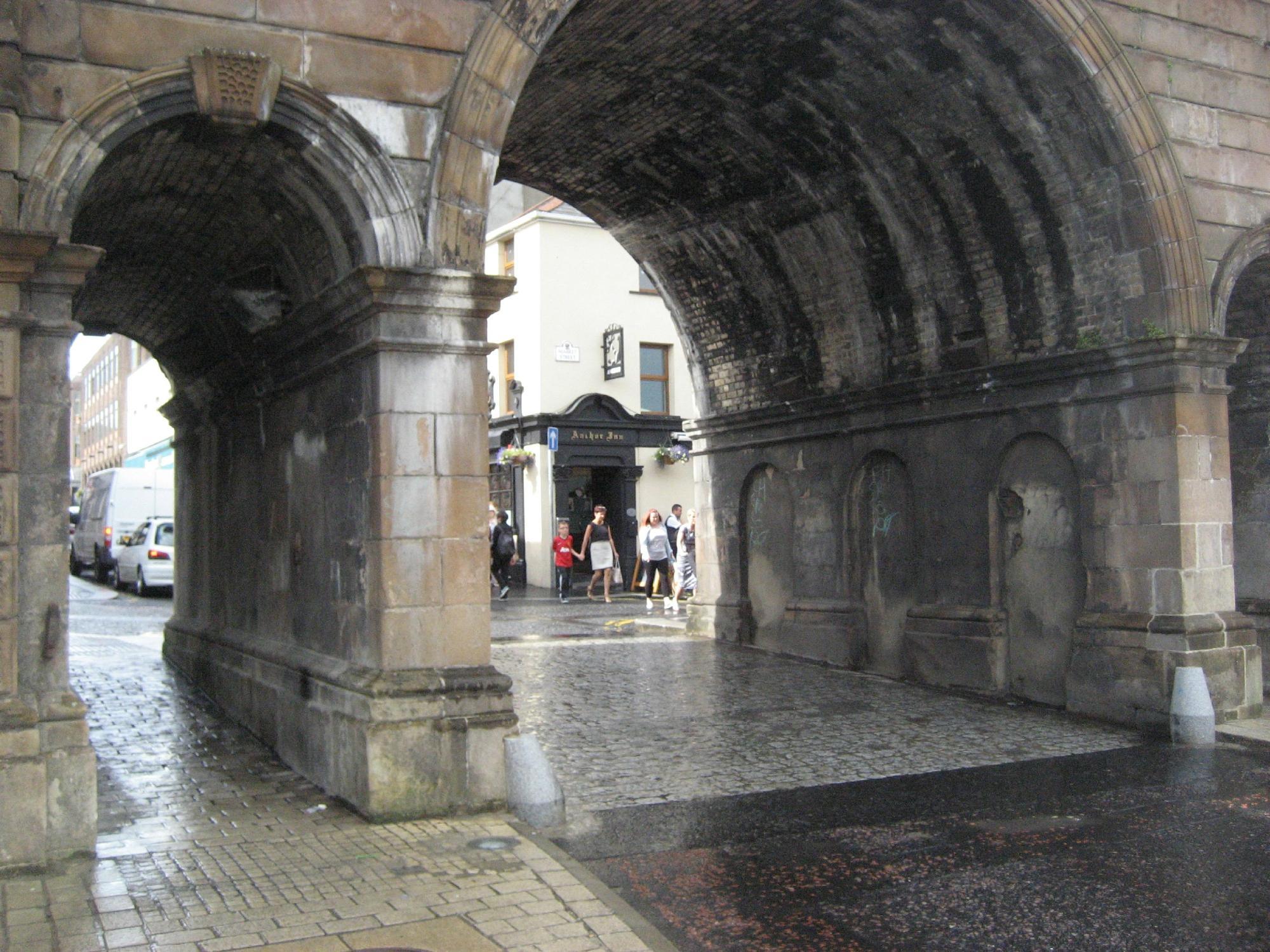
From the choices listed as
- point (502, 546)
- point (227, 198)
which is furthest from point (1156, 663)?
point (502, 546)

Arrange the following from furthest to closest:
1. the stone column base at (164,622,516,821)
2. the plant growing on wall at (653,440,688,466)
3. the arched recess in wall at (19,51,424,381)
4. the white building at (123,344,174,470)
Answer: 1. the white building at (123,344,174,470)
2. the plant growing on wall at (653,440,688,466)
3. the stone column base at (164,622,516,821)
4. the arched recess in wall at (19,51,424,381)

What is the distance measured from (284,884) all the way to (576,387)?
24915mm

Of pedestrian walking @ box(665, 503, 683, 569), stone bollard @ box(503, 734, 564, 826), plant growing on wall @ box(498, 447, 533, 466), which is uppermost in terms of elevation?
plant growing on wall @ box(498, 447, 533, 466)

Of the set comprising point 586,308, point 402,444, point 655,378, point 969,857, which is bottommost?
point 969,857

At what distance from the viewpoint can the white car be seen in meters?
26.0

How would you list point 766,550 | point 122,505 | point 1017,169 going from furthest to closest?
point 122,505, point 766,550, point 1017,169

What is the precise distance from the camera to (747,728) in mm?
10109

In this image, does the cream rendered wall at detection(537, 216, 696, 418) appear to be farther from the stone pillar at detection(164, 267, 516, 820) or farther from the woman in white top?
the stone pillar at detection(164, 267, 516, 820)

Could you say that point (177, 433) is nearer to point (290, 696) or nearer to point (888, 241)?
point (290, 696)

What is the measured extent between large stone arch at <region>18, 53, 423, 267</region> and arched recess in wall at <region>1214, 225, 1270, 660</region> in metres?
8.94

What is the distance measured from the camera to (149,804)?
744 cm

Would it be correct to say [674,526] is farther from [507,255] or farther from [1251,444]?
[1251,444]

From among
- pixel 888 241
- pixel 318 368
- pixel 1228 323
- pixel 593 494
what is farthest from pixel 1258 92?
pixel 593 494

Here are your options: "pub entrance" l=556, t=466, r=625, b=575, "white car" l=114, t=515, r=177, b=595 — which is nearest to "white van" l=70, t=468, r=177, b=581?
"white car" l=114, t=515, r=177, b=595
